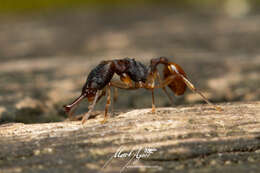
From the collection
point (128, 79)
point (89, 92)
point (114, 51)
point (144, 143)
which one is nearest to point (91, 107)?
point (89, 92)

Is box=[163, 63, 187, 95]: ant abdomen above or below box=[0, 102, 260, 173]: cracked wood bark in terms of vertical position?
above

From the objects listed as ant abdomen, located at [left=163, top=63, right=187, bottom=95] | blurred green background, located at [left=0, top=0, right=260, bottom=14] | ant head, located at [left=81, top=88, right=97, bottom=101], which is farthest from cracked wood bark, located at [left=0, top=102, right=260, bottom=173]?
blurred green background, located at [left=0, top=0, right=260, bottom=14]

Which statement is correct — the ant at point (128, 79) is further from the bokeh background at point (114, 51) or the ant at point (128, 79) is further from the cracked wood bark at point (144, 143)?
the cracked wood bark at point (144, 143)

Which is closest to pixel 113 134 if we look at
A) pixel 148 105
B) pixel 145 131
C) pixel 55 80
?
pixel 145 131

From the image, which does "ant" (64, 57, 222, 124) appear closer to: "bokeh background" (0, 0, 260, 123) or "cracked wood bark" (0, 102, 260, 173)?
"bokeh background" (0, 0, 260, 123)

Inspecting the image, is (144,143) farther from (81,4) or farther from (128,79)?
(81,4)
